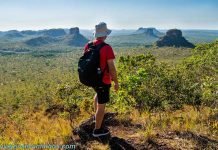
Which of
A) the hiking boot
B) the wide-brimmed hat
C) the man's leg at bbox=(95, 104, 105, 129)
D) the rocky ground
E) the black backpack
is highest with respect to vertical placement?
the wide-brimmed hat

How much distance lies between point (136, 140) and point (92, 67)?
59.0 inches

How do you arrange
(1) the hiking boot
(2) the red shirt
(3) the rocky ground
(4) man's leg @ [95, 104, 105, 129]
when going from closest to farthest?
(2) the red shirt → (3) the rocky ground → (4) man's leg @ [95, 104, 105, 129] → (1) the hiking boot

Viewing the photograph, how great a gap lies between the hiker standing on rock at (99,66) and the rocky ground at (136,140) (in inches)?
23.9

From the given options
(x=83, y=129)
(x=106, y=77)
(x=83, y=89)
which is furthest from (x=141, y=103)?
(x=106, y=77)

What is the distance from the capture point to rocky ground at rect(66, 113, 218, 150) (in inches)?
216

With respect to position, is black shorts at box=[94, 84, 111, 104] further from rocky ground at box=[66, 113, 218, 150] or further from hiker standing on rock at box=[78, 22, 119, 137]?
rocky ground at box=[66, 113, 218, 150]

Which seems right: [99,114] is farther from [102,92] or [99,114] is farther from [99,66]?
[99,66]

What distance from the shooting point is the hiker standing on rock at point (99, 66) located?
5.35 metres

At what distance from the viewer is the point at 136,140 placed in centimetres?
576

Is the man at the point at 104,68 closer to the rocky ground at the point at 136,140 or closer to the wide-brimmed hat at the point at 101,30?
the wide-brimmed hat at the point at 101,30

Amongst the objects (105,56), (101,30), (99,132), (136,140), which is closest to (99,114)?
(99,132)

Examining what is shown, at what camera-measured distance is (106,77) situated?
5.53 metres

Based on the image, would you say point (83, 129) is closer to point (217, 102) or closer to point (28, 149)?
point (28, 149)

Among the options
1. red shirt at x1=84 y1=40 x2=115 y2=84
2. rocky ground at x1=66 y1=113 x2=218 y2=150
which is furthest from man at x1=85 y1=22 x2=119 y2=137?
rocky ground at x1=66 y1=113 x2=218 y2=150
